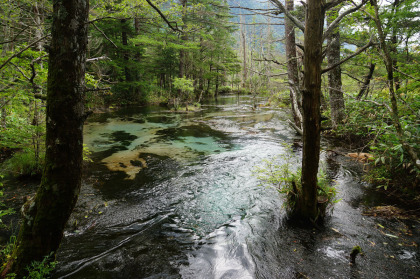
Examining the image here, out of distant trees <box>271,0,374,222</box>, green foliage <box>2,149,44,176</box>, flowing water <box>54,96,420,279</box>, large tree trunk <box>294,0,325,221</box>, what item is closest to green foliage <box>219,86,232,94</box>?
flowing water <box>54,96,420,279</box>

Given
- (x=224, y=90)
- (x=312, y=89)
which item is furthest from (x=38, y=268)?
(x=224, y=90)

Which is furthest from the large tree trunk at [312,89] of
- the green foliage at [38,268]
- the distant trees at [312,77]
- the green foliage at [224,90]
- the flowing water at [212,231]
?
the green foliage at [224,90]

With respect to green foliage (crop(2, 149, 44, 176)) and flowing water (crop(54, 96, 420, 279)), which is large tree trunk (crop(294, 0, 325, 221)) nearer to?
flowing water (crop(54, 96, 420, 279))

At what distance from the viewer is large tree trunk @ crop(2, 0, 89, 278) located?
1.86m

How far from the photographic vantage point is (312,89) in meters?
2.66

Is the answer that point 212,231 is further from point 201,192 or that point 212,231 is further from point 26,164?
point 26,164

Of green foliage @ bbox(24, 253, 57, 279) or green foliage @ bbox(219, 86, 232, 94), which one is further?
green foliage @ bbox(219, 86, 232, 94)

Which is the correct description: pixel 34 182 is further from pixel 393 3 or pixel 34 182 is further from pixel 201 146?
pixel 393 3

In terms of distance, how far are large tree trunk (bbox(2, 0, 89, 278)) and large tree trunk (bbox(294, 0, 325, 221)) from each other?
2517mm

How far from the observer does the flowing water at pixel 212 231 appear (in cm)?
266

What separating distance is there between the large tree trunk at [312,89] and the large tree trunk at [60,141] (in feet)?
8.26

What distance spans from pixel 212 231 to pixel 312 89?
2683mm

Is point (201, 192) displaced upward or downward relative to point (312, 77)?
downward

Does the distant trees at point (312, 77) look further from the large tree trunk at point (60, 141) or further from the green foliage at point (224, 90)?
the green foliage at point (224, 90)
